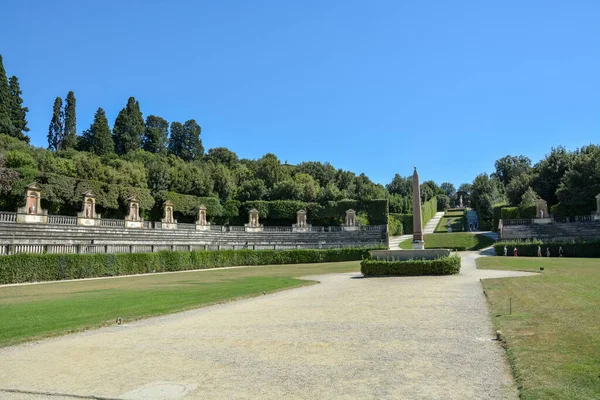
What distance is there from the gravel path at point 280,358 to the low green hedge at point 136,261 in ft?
62.2

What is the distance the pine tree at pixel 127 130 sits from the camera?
85.6m

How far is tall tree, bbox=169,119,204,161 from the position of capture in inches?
4252

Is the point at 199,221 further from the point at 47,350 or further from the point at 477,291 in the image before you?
the point at 47,350

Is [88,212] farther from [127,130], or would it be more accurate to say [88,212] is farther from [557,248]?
[557,248]

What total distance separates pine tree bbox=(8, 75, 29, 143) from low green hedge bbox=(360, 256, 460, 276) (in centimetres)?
6381

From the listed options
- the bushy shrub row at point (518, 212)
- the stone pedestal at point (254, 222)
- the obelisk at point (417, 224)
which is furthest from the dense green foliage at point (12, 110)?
the bushy shrub row at point (518, 212)


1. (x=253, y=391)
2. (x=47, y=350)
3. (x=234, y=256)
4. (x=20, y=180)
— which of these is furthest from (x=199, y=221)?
(x=253, y=391)

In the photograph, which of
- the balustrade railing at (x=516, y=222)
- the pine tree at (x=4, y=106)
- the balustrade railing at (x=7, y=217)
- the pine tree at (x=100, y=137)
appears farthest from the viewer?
the pine tree at (x=100, y=137)

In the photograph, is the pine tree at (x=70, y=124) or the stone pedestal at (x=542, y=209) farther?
the pine tree at (x=70, y=124)

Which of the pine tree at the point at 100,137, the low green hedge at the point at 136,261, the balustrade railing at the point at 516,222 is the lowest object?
the low green hedge at the point at 136,261

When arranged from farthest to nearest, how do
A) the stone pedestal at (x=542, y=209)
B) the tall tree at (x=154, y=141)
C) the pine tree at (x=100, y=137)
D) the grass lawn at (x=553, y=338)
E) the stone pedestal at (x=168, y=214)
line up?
the tall tree at (x=154, y=141), the pine tree at (x=100, y=137), the stone pedestal at (x=542, y=209), the stone pedestal at (x=168, y=214), the grass lawn at (x=553, y=338)

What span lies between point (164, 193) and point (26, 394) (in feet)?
191

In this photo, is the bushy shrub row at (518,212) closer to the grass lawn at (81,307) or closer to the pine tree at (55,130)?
the grass lawn at (81,307)

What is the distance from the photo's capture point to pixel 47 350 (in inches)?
359
